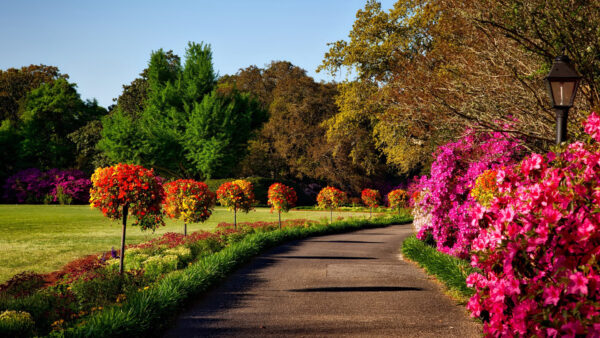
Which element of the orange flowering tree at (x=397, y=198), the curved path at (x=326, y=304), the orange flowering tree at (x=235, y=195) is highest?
the orange flowering tree at (x=235, y=195)

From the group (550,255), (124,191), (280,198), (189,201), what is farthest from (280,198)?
(550,255)

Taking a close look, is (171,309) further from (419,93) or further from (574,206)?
(419,93)

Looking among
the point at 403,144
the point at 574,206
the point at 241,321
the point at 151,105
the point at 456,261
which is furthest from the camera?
the point at 151,105

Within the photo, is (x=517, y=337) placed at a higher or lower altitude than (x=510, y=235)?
lower

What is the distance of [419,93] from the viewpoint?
40.9ft

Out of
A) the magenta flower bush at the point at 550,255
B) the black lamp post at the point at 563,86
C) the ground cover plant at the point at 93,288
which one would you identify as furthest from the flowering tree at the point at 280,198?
the magenta flower bush at the point at 550,255

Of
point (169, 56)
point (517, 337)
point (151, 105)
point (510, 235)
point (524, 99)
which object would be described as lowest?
point (517, 337)

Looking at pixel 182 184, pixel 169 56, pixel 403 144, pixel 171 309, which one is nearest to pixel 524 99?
pixel 171 309

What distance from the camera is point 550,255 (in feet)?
10.4

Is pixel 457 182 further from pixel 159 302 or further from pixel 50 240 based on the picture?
pixel 50 240

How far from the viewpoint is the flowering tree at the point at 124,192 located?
9.72 metres

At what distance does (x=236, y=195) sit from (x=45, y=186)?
1145 inches

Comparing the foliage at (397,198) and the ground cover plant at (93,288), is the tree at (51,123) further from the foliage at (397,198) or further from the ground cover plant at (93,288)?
the ground cover plant at (93,288)

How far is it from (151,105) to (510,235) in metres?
43.5
